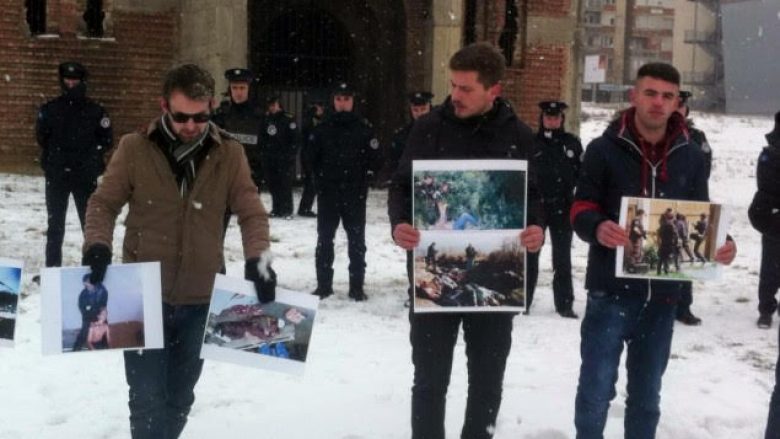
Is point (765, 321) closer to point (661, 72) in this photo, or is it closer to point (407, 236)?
point (661, 72)

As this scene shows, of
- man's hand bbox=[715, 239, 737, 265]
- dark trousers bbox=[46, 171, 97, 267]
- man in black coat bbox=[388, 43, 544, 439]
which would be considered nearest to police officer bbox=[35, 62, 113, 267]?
dark trousers bbox=[46, 171, 97, 267]

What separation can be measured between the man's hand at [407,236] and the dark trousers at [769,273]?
4.67 meters

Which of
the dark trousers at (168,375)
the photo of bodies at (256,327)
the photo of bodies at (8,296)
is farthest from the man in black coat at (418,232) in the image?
the photo of bodies at (8,296)

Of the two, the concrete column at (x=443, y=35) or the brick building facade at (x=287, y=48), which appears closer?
the brick building facade at (x=287, y=48)

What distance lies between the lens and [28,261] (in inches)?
375

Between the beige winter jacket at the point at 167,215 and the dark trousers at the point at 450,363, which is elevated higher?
the beige winter jacket at the point at 167,215

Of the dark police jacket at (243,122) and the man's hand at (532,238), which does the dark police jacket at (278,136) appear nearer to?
the dark police jacket at (243,122)

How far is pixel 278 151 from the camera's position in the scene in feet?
42.6

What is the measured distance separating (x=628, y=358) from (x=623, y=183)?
840 millimetres

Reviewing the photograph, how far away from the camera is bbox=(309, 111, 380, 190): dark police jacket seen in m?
8.52

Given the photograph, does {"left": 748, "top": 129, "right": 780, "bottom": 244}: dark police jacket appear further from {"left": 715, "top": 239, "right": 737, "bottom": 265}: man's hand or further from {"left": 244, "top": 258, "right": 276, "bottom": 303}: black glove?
{"left": 244, "top": 258, "right": 276, "bottom": 303}: black glove

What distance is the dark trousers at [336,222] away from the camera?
8539 millimetres

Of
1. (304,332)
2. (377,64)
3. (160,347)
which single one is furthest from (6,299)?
(377,64)

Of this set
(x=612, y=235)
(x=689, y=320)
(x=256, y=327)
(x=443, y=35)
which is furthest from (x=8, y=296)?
(x=443, y=35)
